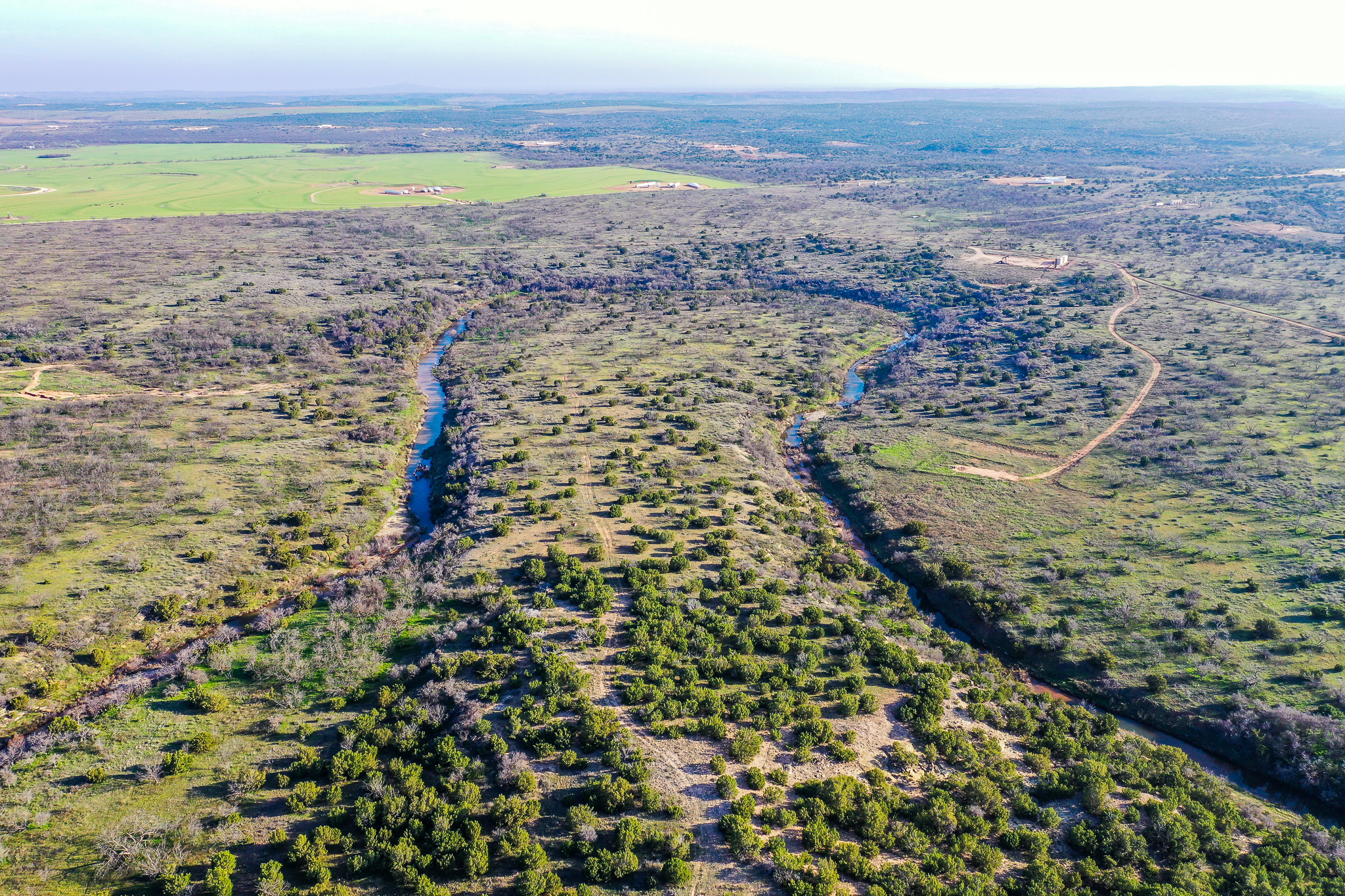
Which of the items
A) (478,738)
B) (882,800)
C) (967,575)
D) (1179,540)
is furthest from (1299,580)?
(478,738)

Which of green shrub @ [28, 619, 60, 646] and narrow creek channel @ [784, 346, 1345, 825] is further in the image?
green shrub @ [28, 619, 60, 646]

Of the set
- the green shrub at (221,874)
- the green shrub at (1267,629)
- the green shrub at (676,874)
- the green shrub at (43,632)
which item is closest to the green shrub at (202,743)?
the green shrub at (221,874)

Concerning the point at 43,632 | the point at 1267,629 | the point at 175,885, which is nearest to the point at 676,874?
the point at 175,885

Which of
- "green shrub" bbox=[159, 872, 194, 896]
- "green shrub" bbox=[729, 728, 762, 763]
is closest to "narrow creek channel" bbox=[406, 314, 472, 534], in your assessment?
"green shrub" bbox=[159, 872, 194, 896]

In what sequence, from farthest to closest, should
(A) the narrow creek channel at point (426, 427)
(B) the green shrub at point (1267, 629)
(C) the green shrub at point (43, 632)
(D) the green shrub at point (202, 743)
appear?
(A) the narrow creek channel at point (426, 427) < (B) the green shrub at point (1267, 629) < (C) the green shrub at point (43, 632) < (D) the green shrub at point (202, 743)

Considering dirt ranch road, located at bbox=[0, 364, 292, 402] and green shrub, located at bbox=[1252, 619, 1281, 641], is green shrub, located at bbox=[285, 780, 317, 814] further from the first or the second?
dirt ranch road, located at bbox=[0, 364, 292, 402]

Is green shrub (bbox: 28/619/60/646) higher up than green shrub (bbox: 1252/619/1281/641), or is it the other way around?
green shrub (bbox: 28/619/60/646)

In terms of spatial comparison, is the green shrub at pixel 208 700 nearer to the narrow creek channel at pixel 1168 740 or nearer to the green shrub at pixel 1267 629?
the narrow creek channel at pixel 1168 740

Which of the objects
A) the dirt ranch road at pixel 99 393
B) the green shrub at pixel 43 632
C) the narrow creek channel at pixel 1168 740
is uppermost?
the dirt ranch road at pixel 99 393

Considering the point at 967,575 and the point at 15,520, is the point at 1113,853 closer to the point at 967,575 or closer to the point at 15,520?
the point at 967,575
